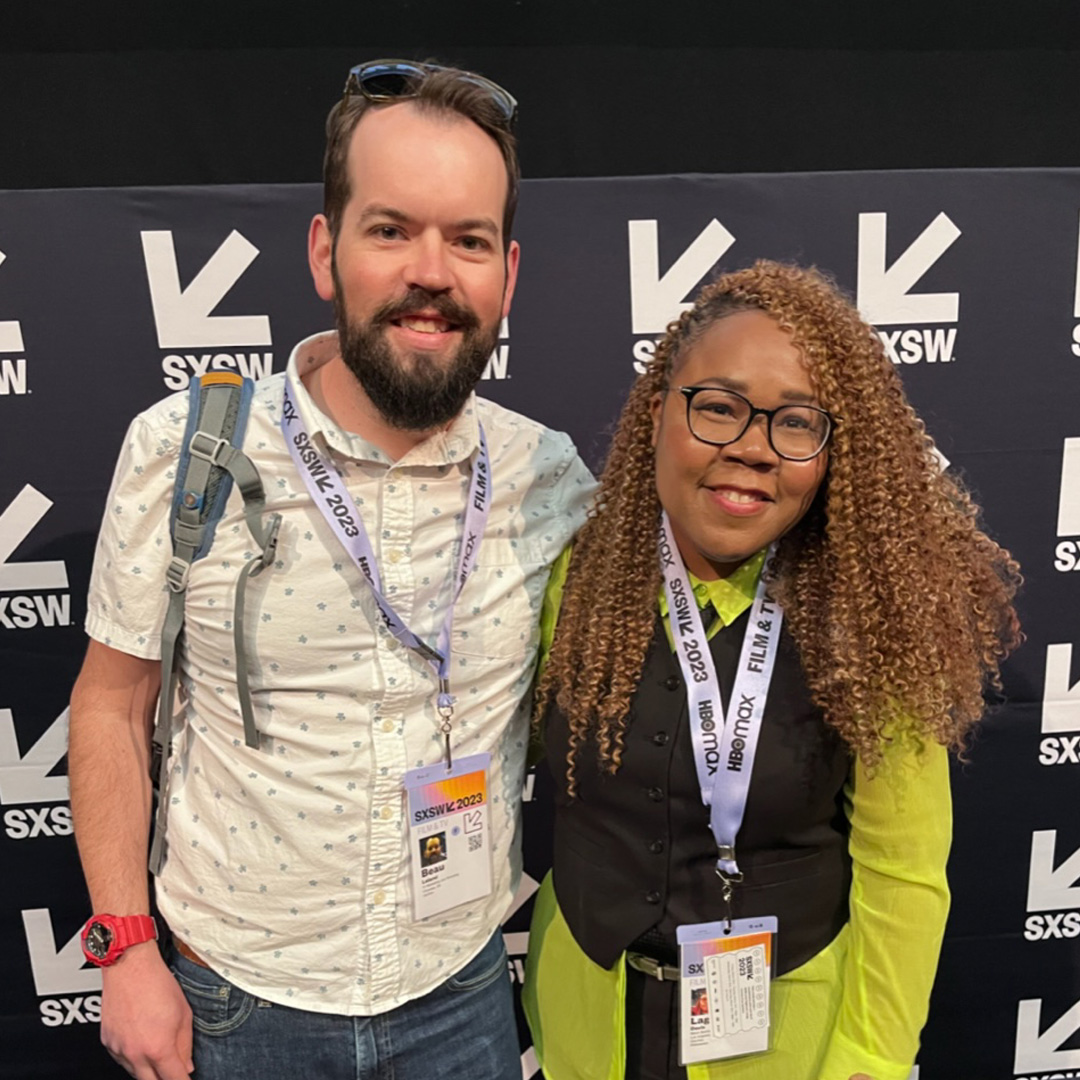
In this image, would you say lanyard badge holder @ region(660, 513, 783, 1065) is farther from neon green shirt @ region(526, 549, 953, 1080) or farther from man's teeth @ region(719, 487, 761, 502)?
man's teeth @ region(719, 487, 761, 502)

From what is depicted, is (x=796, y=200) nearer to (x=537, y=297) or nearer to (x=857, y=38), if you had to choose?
(x=857, y=38)

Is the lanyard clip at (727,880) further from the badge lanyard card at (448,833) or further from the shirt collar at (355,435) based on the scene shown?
the shirt collar at (355,435)

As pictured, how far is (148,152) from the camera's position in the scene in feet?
5.87

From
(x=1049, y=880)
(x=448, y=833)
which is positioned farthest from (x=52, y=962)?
(x=1049, y=880)

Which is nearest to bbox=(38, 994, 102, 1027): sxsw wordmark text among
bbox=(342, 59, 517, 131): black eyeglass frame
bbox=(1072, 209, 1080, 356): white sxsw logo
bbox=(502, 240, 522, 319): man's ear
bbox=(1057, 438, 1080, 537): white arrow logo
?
bbox=(502, 240, 522, 319): man's ear

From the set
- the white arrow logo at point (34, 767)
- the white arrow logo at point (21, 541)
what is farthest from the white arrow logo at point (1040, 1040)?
the white arrow logo at point (21, 541)

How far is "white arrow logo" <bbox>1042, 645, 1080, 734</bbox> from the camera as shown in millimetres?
2025

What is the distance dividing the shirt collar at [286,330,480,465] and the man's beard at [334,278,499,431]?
1.9 inches

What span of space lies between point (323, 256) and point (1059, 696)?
1889mm

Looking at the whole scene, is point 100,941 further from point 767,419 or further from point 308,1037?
point 767,419

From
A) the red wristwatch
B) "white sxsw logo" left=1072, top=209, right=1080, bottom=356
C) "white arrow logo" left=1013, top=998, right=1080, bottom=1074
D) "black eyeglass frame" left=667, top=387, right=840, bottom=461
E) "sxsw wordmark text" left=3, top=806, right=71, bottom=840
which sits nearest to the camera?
"black eyeglass frame" left=667, top=387, right=840, bottom=461

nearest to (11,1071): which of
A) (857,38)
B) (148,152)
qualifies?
(148,152)

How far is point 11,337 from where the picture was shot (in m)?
1.74

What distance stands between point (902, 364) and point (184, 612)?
59.5 inches
